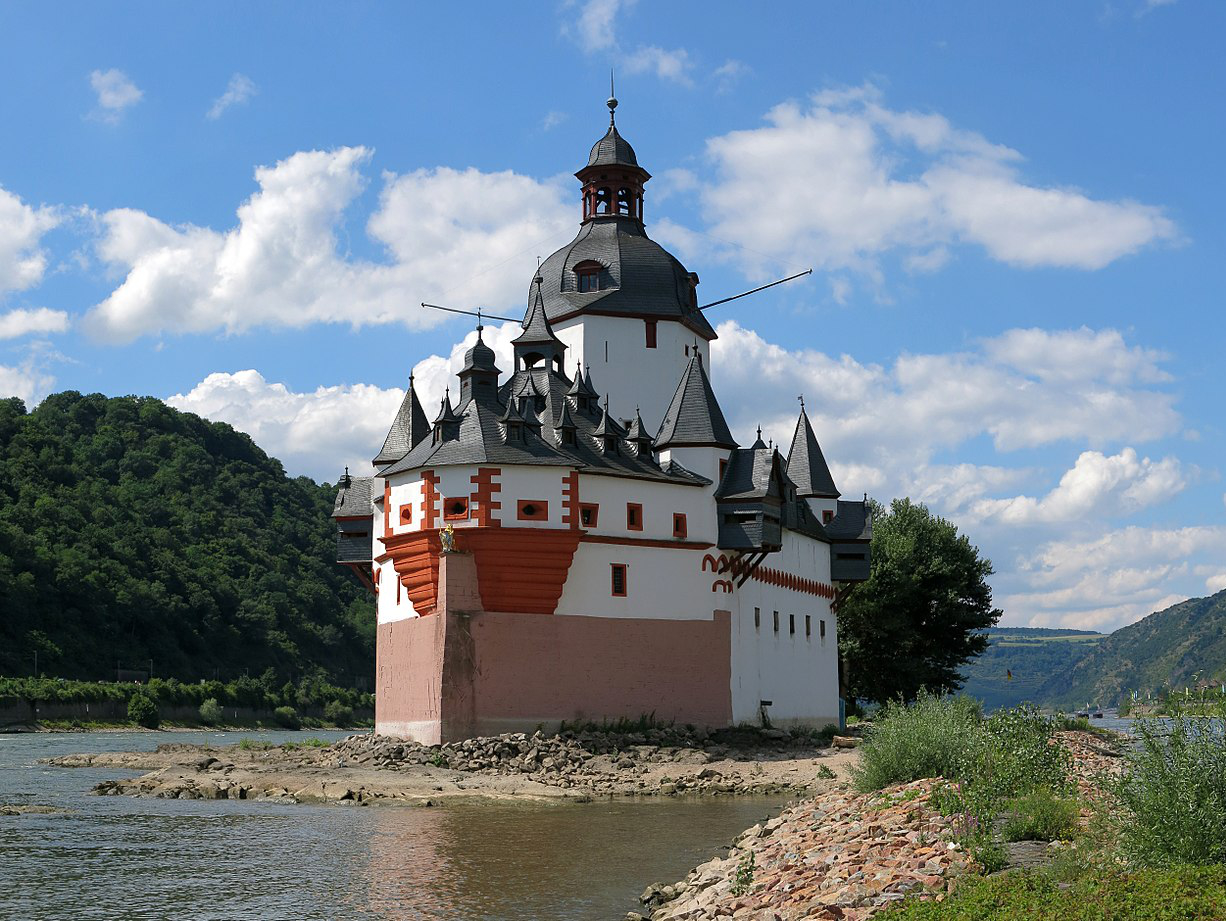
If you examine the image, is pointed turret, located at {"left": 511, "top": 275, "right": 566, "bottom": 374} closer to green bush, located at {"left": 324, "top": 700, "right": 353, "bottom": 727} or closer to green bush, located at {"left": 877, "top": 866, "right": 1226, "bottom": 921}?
green bush, located at {"left": 877, "top": 866, "right": 1226, "bottom": 921}

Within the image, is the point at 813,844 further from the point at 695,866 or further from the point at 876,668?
the point at 876,668

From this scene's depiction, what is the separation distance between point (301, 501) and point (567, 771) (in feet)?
357

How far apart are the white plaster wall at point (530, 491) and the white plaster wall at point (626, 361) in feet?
40.3

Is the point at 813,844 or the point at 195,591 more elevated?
the point at 195,591

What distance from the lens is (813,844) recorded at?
20219 mm

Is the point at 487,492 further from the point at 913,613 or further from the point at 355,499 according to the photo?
the point at 913,613

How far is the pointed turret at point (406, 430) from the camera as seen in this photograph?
2045 inches

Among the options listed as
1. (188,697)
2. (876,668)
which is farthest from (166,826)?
(188,697)

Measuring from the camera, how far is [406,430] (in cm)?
5212

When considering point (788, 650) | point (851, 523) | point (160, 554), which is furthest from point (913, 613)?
point (160, 554)

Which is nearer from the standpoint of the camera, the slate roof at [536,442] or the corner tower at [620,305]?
the slate roof at [536,442]

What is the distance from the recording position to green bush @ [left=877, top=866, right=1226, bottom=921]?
12.8 m

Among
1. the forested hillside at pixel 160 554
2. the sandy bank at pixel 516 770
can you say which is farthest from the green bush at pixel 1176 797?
the forested hillside at pixel 160 554

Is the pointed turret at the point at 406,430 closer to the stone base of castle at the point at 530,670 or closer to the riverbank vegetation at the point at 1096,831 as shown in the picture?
the stone base of castle at the point at 530,670
